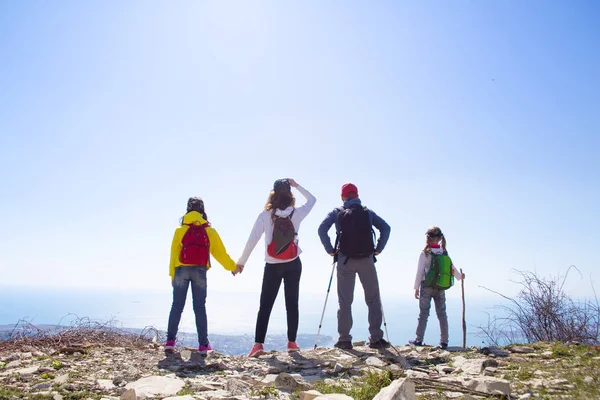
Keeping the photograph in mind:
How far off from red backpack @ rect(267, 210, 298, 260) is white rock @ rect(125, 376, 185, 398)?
2938 millimetres

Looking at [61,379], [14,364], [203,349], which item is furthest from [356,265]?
[14,364]

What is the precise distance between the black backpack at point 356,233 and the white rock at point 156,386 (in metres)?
4.01

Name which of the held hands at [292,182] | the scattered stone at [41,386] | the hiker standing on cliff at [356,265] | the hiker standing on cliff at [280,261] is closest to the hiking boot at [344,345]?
the hiker standing on cliff at [356,265]

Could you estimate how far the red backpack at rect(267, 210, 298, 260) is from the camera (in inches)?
267

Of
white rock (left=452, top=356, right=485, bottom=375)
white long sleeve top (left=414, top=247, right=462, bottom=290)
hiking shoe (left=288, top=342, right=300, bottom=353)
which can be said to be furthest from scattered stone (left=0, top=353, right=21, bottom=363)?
white long sleeve top (left=414, top=247, right=462, bottom=290)

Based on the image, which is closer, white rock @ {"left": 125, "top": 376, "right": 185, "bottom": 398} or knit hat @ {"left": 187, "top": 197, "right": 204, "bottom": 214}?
white rock @ {"left": 125, "top": 376, "right": 185, "bottom": 398}

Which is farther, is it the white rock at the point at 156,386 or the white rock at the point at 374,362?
the white rock at the point at 374,362

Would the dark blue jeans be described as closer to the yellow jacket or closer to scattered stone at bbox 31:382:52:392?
the yellow jacket

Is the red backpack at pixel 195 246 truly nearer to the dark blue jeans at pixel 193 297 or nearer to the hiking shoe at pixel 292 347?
the dark blue jeans at pixel 193 297

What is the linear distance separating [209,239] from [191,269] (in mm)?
632

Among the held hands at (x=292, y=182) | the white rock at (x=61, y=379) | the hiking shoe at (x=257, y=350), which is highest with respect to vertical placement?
the held hands at (x=292, y=182)

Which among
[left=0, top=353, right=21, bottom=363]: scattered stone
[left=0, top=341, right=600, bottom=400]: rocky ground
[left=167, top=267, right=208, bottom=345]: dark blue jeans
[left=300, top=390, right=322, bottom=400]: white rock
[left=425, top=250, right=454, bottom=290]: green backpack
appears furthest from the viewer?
[left=425, top=250, right=454, bottom=290]: green backpack

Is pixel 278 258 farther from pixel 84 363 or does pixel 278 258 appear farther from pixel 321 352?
pixel 84 363

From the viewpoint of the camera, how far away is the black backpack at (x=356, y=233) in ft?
23.7
